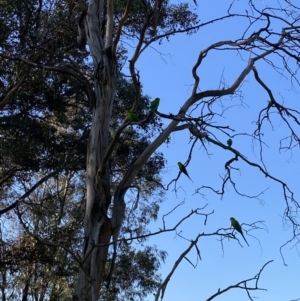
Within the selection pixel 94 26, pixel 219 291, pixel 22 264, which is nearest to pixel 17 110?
pixel 22 264

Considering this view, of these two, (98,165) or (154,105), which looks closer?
(154,105)

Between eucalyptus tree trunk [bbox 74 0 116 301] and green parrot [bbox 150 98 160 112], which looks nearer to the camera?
green parrot [bbox 150 98 160 112]

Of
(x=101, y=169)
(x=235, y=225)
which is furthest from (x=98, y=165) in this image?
(x=235, y=225)

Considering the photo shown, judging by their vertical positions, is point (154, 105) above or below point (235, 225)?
above

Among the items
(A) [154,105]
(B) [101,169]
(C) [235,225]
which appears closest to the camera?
(C) [235,225]

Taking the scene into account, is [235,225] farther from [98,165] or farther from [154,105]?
[98,165]

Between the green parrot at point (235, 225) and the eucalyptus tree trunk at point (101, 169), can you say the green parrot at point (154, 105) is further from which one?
the green parrot at point (235, 225)

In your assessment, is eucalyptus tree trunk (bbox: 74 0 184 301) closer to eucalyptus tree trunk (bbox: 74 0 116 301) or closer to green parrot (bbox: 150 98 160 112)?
eucalyptus tree trunk (bbox: 74 0 116 301)

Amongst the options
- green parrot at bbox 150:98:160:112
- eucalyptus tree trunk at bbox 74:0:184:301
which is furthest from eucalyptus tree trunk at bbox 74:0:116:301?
green parrot at bbox 150:98:160:112

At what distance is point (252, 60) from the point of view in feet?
14.1

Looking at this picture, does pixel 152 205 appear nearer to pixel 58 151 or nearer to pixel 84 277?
pixel 58 151

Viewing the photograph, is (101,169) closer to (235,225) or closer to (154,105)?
(154,105)

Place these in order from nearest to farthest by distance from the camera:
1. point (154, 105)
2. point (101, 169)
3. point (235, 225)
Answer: point (235, 225) → point (154, 105) → point (101, 169)

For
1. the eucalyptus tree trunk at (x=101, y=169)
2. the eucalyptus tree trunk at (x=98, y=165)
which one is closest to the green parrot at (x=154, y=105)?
the eucalyptus tree trunk at (x=101, y=169)
